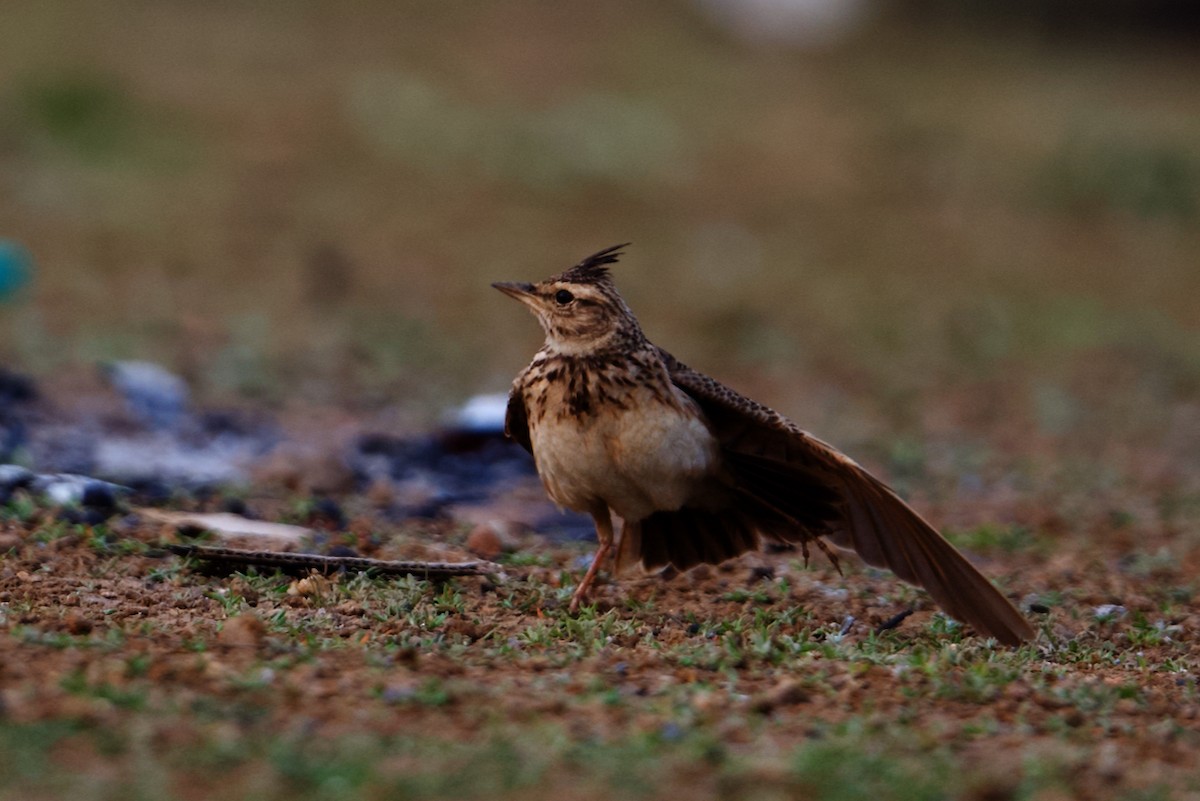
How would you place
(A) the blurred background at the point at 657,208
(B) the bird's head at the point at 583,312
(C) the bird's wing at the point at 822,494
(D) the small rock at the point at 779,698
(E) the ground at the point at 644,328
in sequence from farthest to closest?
(A) the blurred background at the point at 657,208
(B) the bird's head at the point at 583,312
(C) the bird's wing at the point at 822,494
(D) the small rock at the point at 779,698
(E) the ground at the point at 644,328

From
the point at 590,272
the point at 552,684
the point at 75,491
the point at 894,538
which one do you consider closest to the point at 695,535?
the point at 894,538

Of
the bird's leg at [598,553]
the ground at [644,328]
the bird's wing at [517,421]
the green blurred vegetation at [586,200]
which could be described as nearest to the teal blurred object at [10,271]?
the ground at [644,328]

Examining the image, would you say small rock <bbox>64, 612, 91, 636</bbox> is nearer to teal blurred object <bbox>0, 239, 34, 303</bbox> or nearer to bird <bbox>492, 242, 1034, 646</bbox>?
bird <bbox>492, 242, 1034, 646</bbox>

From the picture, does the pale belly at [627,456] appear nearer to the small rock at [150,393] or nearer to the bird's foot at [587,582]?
the bird's foot at [587,582]

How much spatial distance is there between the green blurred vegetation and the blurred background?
0.15 feet

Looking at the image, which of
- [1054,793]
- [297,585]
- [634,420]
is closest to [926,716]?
[1054,793]

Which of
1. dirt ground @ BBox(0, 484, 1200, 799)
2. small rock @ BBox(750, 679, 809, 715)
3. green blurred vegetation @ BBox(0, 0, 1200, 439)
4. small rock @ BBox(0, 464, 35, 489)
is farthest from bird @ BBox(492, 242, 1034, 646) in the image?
green blurred vegetation @ BBox(0, 0, 1200, 439)

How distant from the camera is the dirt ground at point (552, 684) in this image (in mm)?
3434

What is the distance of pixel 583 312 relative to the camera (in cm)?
530

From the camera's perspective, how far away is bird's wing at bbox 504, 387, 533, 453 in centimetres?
539

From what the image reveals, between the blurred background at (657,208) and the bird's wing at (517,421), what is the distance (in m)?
2.97

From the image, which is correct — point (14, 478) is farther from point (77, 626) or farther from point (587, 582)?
point (587, 582)

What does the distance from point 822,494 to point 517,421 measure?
1036 millimetres

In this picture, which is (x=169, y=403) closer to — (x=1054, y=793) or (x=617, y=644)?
(x=617, y=644)
